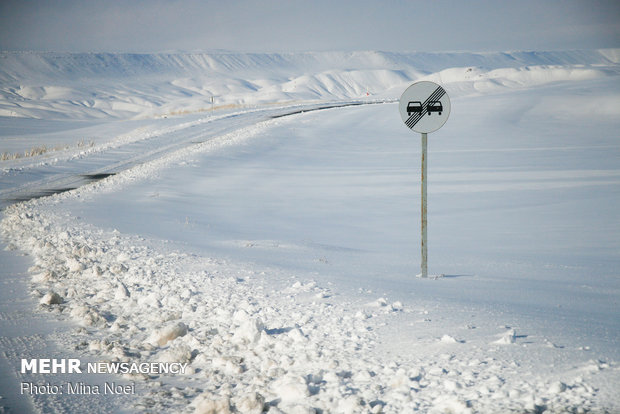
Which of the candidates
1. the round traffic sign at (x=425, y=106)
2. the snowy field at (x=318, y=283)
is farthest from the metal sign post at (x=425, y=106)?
the snowy field at (x=318, y=283)

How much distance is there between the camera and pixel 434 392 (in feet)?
13.4

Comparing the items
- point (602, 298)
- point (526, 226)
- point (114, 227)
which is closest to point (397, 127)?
point (526, 226)

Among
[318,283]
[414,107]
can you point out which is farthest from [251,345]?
[414,107]

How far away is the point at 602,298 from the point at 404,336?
2.90m

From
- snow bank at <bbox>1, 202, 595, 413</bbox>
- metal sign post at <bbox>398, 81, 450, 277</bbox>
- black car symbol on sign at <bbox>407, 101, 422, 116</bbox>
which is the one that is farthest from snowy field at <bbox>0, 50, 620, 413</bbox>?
black car symbol on sign at <bbox>407, 101, 422, 116</bbox>

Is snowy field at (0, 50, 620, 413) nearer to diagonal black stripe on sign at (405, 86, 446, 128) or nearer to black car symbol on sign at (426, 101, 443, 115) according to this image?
diagonal black stripe on sign at (405, 86, 446, 128)

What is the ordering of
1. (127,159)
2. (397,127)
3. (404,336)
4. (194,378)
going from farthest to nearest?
(397,127)
(127,159)
(404,336)
(194,378)

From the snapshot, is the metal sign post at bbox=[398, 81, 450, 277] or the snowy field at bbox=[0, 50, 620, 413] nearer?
the snowy field at bbox=[0, 50, 620, 413]

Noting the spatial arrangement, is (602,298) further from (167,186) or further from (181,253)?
(167,186)

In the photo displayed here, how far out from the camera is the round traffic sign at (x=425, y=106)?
6.88 metres

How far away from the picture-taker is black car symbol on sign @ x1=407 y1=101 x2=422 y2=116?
6973 mm

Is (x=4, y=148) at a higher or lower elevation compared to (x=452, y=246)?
higher

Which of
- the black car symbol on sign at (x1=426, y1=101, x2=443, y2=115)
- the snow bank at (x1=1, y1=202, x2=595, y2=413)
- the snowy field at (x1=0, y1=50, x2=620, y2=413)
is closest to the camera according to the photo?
the snow bank at (x1=1, y1=202, x2=595, y2=413)

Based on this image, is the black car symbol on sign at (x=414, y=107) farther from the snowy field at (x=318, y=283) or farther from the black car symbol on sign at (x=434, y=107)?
the snowy field at (x=318, y=283)
